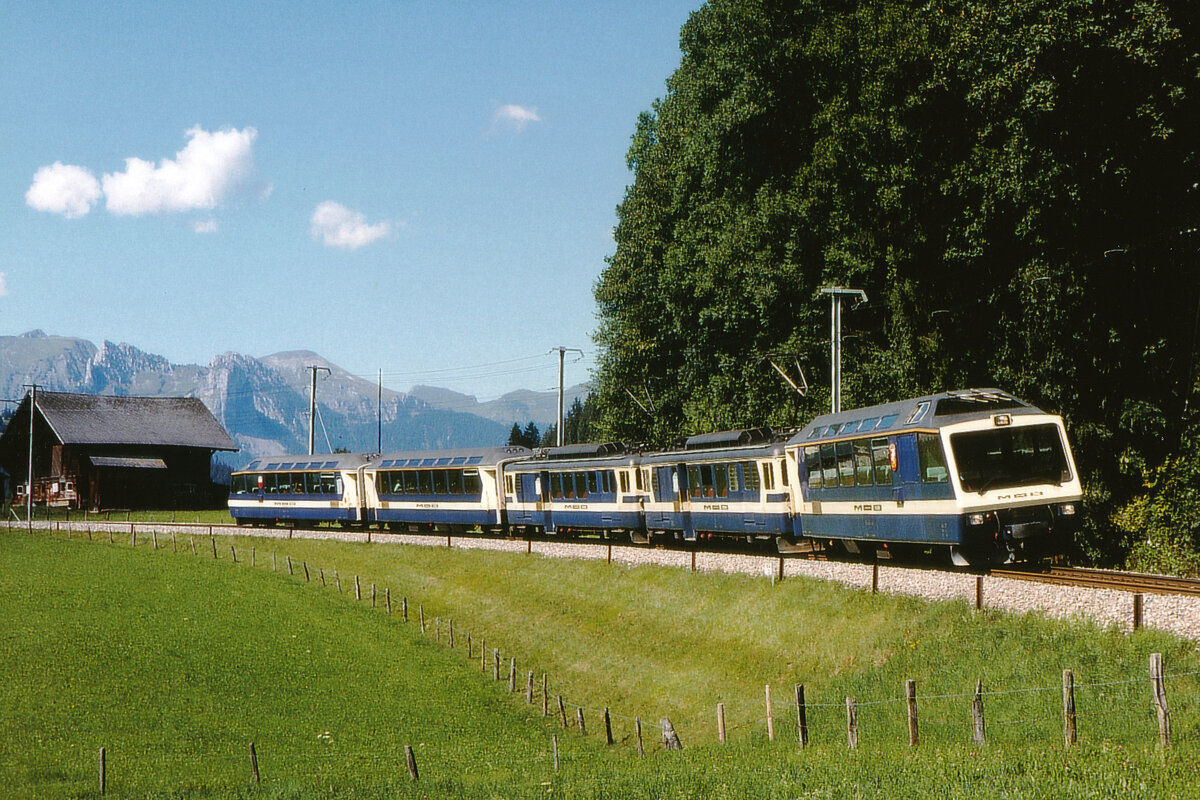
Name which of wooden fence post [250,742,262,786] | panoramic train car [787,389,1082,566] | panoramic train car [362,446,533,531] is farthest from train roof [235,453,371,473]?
wooden fence post [250,742,262,786]

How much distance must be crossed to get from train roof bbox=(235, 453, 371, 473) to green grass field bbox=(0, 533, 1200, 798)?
12486 mm

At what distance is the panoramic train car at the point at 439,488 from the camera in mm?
46188

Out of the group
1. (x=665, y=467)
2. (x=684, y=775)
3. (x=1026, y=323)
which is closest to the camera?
(x=684, y=775)

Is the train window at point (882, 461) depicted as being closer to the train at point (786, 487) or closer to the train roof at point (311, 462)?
the train at point (786, 487)

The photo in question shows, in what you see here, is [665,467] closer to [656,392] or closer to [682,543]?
[682,543]

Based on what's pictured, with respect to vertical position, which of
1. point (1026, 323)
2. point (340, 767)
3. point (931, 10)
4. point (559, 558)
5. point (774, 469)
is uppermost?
point (931, 10)

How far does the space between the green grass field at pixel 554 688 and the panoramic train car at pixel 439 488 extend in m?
4.82

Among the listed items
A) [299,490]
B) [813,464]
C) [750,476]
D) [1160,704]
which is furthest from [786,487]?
[299,490]

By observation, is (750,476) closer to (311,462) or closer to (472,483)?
(472,483)

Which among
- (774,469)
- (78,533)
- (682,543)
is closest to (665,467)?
(682,543)

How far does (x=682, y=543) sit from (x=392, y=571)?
40.3 ft

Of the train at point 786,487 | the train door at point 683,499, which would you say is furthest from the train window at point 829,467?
the train door at point 683,499

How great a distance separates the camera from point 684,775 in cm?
1658

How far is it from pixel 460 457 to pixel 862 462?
24.4 m
